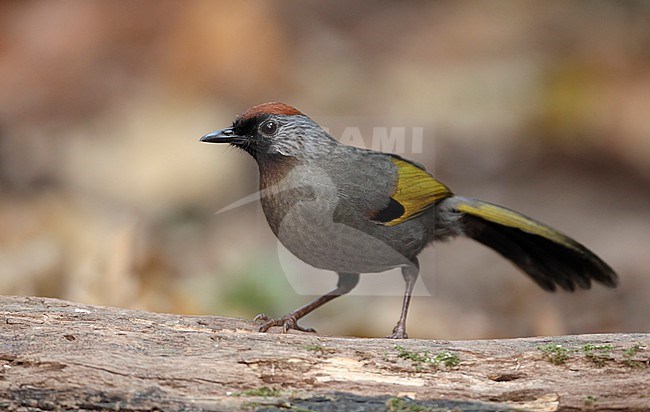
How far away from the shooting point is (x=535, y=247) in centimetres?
518

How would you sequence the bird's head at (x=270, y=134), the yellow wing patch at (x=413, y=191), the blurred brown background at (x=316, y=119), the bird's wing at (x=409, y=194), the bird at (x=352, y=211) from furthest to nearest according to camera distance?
the blurred brown background at (x=316, y=119) → the yellow wing patch at (x=413, y=191) → the bird's wing at (x=409, y=194) → the bird's head at (x=270, y=134) → the bird at (x=352, y=211)

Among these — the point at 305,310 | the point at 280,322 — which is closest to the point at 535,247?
the point at 305,310

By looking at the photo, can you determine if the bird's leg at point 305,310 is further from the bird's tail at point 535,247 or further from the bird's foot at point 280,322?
the bird's tail at point 535,247

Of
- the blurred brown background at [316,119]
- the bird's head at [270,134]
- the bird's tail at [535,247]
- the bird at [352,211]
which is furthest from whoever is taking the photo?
the blurred brown background at [316,119]

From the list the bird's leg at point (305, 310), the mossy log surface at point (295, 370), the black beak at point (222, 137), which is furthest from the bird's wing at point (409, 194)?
the mossy log surface at point (295, 370)

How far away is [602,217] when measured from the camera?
805 cm

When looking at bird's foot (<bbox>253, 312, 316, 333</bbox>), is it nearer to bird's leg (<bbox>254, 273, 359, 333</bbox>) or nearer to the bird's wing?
bird's leg (<bbox>254, 273, 359, 333</bbox>)

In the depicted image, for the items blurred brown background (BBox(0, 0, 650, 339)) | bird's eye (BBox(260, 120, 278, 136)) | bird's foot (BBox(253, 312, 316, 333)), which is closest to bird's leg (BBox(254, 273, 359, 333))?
bird's foot (BBox(253, 312, 316, 333))

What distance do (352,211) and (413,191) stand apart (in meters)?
0.51

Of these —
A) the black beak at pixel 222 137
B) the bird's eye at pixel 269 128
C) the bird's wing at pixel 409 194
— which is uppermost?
the bird's eye at pixel 269 128

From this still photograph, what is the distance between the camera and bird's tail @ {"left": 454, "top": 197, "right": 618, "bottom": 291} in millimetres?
4957

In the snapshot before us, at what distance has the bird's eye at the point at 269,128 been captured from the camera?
14.8 ft

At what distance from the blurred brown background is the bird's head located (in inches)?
73.5

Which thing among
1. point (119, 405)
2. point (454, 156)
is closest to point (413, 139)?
point (454, 156)
